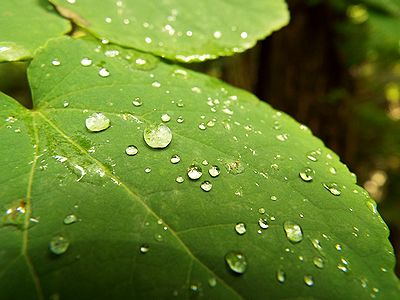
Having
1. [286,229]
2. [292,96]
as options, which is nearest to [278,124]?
[286,229]

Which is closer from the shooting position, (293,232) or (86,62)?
(293,232)

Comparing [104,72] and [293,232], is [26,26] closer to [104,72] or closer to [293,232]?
[104,72]

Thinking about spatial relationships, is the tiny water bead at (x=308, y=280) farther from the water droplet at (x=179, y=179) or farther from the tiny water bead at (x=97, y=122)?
the tiny water bead at (x=97, y=122)

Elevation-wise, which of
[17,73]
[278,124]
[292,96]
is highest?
[278,124]

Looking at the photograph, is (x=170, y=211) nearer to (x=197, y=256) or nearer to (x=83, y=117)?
(x=197, y=256)

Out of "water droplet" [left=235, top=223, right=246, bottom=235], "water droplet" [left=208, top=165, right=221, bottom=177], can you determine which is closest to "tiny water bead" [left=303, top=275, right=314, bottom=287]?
"water droplet" [left=235, top=223, right=246, bottom=235]

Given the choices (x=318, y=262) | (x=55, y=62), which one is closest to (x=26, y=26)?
(x=55, y=62)

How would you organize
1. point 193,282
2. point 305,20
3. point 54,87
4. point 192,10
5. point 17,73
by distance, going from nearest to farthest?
Result: point 193,282 < point 54,87 < point 192,10 < point 305,20 < point 17,73
